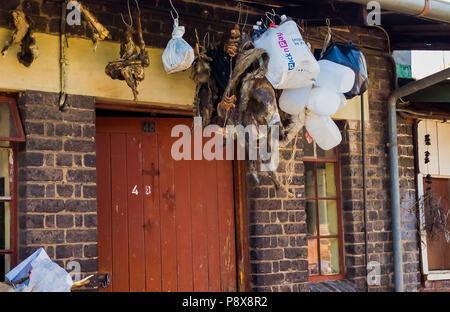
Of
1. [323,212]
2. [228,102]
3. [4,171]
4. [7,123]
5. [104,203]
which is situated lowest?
[323,212]

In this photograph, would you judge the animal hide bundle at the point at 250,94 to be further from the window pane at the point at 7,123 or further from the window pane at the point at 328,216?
the window pane at the point at 328,216

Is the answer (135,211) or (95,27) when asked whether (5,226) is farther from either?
(95,27)

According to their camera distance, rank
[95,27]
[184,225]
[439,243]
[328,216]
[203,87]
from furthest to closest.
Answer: [439,243]
[328,216]
[184,225]
[203,87]
[95,27]

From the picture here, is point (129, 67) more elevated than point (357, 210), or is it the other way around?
point (129, 67)

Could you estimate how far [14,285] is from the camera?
4.80 metres

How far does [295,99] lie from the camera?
18.4 ft

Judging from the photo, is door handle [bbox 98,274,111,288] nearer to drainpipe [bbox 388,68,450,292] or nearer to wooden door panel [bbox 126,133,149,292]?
wooden door panel [bbox 126,133,149,292]

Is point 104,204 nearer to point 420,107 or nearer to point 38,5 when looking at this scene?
point 38,5

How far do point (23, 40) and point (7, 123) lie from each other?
0.66m

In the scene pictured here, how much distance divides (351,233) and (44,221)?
130 inches

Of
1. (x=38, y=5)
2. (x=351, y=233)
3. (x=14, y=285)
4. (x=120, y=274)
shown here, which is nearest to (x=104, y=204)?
(x=120, y=274)

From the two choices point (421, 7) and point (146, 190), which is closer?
point (421, 7)

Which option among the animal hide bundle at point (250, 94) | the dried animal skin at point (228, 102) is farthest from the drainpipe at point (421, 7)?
the dried animal skin at point (228, 102)

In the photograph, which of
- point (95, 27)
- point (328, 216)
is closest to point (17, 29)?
point (95, 27)
